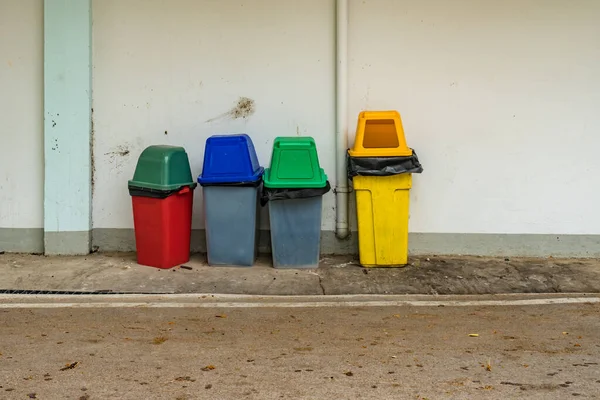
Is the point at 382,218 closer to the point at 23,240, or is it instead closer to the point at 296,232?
the point at 296,232

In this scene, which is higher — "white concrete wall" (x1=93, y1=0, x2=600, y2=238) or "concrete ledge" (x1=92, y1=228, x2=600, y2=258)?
"white concrete wall" (x1=93, y1=0, x2=600, y2=238)

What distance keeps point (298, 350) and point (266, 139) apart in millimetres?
3268

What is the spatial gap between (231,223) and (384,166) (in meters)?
1.66

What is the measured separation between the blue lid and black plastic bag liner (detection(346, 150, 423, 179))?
1.03 meters

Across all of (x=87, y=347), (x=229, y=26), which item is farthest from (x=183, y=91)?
(x=87, y=347)

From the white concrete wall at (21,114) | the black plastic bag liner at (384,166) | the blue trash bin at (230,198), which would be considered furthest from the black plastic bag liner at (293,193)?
the white concrete wall at (21,114)

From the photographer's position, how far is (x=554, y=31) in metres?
7.55

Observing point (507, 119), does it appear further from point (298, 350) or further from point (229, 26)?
point (298, 350)

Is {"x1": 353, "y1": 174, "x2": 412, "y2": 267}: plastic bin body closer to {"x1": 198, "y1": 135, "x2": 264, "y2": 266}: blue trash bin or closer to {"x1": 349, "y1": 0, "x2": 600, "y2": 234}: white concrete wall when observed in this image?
{"x1": 349, "y1": 0, "x2": 600, "y2": 234}: white concrete wall

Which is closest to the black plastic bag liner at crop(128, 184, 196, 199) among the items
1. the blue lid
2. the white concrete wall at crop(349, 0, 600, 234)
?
the blue lid

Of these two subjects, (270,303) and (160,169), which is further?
(160,169)

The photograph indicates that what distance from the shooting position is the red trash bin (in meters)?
7.05

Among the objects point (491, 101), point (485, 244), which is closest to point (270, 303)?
point (485, 244)

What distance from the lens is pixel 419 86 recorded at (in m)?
7.65
